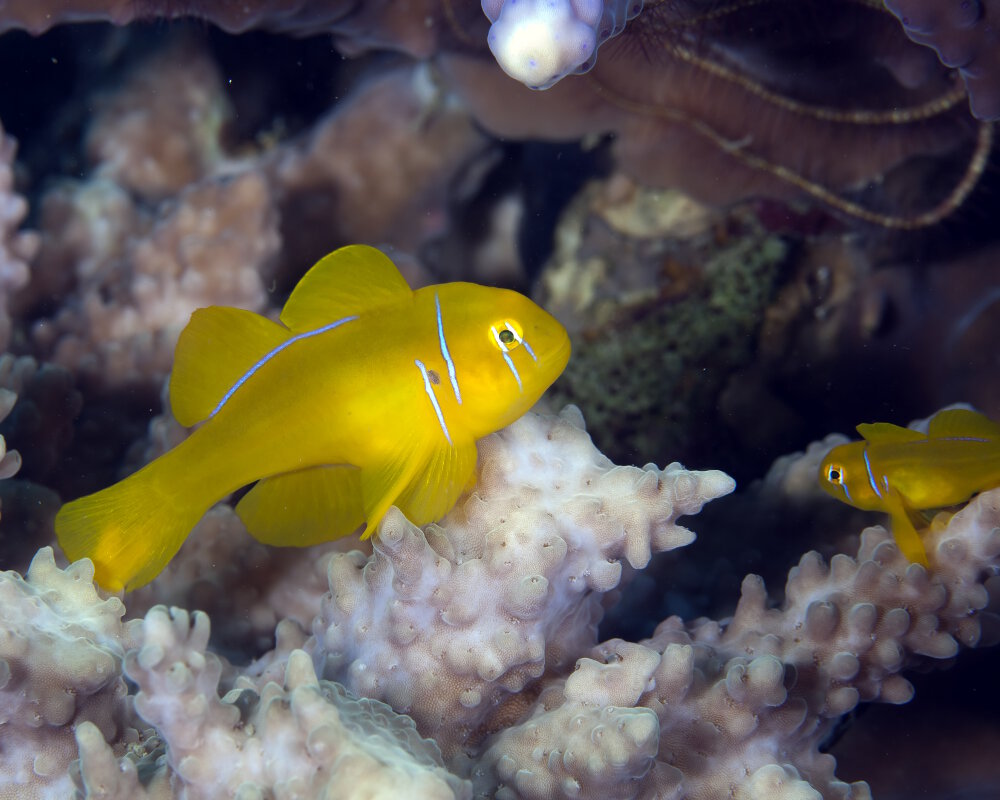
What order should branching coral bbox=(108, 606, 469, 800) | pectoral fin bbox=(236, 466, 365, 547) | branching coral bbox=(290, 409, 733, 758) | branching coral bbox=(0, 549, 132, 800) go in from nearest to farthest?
branching coral bbox=(108, 606, 469, 800), branching coral bbox=(0, 549, 132, 800), branching coral bbox=(290, 409, 733, 758), pectoral fin bbox=(236, 466, 365, 547)

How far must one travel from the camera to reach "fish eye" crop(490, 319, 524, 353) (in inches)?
73.1

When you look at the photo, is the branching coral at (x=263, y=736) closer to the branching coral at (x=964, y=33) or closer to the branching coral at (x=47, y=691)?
the branching coral at (x=47, y=691)

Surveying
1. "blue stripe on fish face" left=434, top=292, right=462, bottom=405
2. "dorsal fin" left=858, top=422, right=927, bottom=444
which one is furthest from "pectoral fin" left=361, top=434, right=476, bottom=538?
"dorsal fin" left=858, top=422, right=927, bottom=444

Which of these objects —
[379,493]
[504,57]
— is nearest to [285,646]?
[379,493]

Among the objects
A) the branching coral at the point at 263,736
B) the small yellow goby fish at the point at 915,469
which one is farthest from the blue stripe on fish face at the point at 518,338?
the small yellow goby fish at the point at 915,469

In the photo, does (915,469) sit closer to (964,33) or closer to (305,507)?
(964,33)

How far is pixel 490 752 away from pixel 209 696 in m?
0.64

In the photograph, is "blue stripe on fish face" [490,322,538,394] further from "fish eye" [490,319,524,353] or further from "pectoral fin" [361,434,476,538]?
"pectoral fin" [361,434,476,538]

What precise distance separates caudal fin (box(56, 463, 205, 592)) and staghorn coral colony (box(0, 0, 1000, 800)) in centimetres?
9

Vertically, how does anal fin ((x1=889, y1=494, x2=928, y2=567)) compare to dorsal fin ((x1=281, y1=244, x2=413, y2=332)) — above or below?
below

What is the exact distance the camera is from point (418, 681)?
1790mm

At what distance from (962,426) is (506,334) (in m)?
1.34

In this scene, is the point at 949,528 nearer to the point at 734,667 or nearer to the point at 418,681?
the point at 734,667

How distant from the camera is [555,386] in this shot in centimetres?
383
